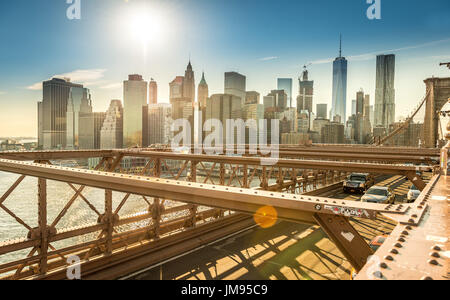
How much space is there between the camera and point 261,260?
1052cm

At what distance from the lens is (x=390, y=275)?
1.81 m

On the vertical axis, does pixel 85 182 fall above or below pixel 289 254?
above

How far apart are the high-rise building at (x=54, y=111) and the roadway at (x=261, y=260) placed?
18137 centimetres

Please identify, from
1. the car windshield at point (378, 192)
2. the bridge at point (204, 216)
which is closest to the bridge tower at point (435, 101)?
the car windshield at point (378, 192)

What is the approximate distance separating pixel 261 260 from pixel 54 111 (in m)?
201

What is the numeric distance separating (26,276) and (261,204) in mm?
7875

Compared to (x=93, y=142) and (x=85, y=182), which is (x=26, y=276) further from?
(x=93, y=142)

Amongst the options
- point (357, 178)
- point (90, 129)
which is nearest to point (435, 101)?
point (357, 178)

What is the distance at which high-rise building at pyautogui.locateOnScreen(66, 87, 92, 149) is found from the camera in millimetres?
176975

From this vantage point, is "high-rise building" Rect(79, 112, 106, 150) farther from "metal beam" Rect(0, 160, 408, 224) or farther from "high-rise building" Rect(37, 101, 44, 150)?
"metal beam" Rect(0, 160, 408, 224)

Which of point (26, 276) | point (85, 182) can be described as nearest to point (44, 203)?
point (26, 276)

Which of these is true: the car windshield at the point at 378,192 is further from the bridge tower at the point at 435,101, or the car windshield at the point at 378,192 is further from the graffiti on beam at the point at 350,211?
the bridge tower at the point at 435,101

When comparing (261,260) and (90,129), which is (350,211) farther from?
(90,129)
